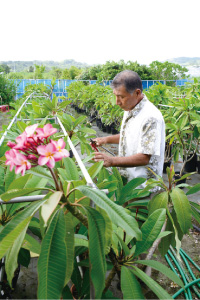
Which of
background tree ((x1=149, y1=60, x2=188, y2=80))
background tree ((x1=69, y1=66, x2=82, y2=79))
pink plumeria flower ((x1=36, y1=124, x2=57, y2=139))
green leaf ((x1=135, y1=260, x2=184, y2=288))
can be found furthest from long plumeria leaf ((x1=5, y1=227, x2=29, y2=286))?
background tree ((x1=69, y1=66, x2=82, y2=79))

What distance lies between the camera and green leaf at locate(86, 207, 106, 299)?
618 mm

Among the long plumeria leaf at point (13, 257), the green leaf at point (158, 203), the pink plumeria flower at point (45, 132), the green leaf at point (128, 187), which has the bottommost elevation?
the green leaf at point (158, 203)

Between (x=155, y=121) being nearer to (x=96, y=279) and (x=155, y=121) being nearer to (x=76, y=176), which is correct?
(x=76, y=176)

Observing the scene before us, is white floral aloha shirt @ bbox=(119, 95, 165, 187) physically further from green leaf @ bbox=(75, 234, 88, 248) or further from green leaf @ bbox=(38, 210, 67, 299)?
green leaf @ bbox=(38, 210, 67, 299)

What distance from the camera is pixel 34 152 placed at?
699 mm

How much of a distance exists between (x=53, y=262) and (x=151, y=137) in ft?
3.53

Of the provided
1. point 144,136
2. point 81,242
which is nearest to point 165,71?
point 144,136

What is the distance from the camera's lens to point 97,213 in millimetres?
665

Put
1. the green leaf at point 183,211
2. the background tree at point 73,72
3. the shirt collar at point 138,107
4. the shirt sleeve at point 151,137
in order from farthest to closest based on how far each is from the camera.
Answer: the background tree at point 73,72 → the shirt collar at point 138,107 → the shirt sleeve at point 151,137 → the green leaf at point 183,211

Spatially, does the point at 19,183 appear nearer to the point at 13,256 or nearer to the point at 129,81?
the point at 13,256

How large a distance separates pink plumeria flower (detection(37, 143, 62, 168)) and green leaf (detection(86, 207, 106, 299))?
0.17m

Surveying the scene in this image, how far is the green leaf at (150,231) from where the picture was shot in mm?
913

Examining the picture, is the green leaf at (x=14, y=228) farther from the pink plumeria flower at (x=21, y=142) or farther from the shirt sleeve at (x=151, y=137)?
the shirt sleeve at (x=151, y=137)

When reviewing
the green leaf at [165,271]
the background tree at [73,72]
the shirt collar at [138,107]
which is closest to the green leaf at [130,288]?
the green leaf at [165,271]
